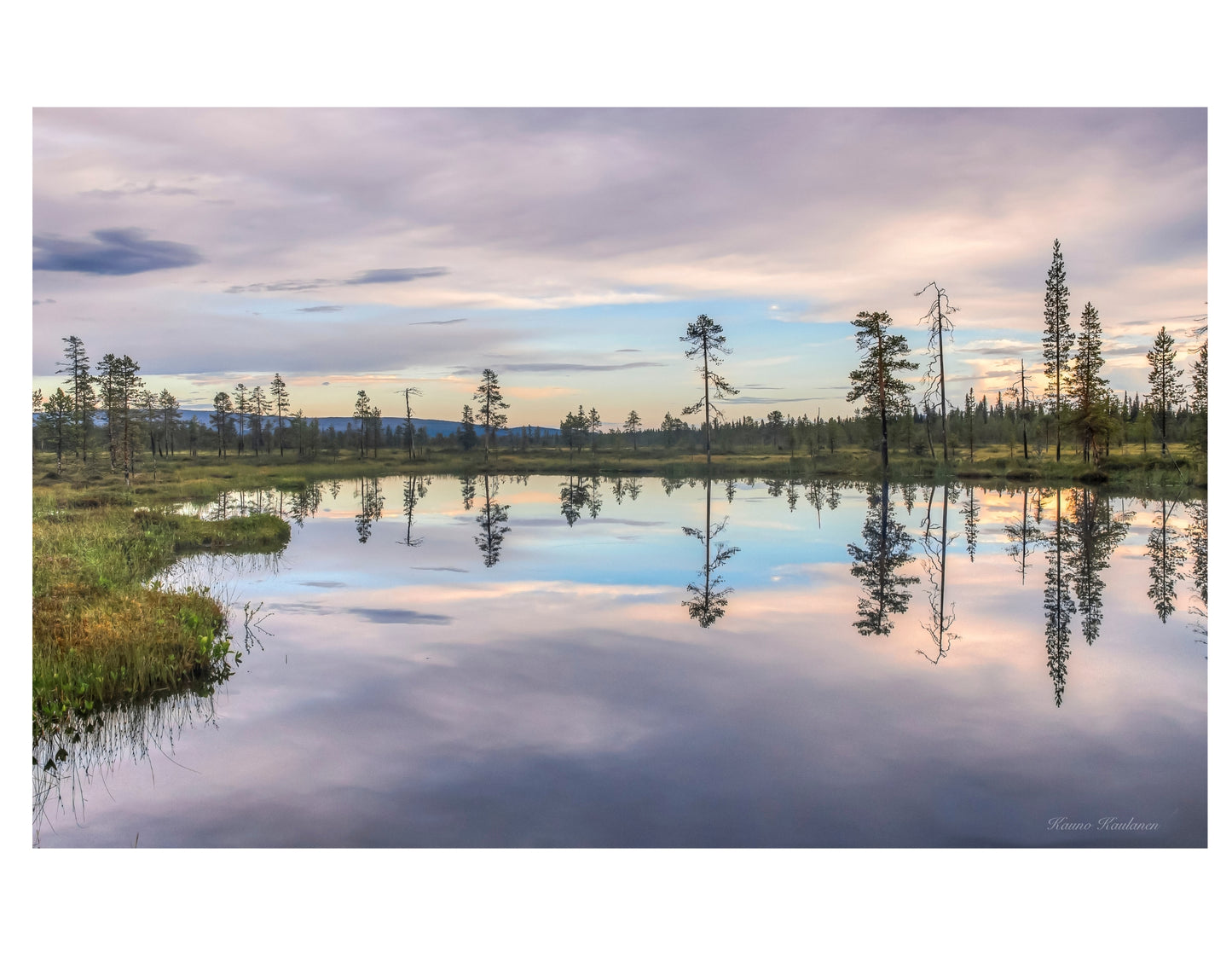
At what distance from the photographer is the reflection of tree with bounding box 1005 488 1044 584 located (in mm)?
25047

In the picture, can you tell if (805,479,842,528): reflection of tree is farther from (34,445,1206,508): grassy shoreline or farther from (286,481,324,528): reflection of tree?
(286,481,324,528): reflection of tree

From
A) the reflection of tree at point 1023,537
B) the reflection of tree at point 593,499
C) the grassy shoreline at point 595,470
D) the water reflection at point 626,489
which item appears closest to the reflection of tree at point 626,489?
the water reflection at point 626,489

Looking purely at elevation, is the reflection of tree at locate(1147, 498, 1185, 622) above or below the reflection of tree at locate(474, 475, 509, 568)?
below

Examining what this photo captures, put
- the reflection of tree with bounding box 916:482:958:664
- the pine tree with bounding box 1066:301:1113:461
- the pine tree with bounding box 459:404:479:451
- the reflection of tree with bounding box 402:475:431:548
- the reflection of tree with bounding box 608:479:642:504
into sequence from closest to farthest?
1. the reflection of tree with bounding box 916:482:958:664
2. the reflection of tree with bounding box 402:475:431:548
3. the reflection of tree with bounding box 608:479:642:504
4. the pine tree with bounding box 1066:301:1113:461
5. the pine tree with bounding box 459:404:479:451

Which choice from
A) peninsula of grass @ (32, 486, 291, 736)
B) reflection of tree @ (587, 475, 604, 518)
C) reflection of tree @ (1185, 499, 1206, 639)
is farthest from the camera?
reflection of tree @ (587, 475, 604, 518)

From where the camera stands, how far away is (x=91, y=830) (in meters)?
8.69

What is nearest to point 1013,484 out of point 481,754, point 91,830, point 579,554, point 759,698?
point 579,554

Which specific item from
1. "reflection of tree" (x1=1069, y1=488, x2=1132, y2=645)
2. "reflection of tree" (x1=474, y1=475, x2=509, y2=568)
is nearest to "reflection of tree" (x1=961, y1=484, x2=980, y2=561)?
"reflection of tree" (x1=1069, y1=488, x2=1132, y2=645)

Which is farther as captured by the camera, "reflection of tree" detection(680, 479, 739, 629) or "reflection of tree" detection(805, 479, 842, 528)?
"reflection of tree" detection(805, 479, 842, 528)

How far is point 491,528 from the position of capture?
36.5 m

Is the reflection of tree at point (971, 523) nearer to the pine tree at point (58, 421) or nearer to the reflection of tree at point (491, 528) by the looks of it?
the reflection of tree at point (491, 528)

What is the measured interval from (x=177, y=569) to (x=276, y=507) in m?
25.6

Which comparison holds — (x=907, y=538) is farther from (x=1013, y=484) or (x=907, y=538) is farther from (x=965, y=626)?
(x=1013, y=484)

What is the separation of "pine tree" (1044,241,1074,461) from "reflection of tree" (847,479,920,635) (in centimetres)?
4669
